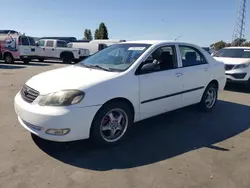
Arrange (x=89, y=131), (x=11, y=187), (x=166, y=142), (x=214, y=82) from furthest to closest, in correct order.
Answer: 1. (x=214, y=82)
2. (x=166, y=142)
3. (x=89, y=131)
4. (x=11, y=187)

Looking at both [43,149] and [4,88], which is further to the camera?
[4,88]

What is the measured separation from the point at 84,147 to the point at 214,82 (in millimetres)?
3602

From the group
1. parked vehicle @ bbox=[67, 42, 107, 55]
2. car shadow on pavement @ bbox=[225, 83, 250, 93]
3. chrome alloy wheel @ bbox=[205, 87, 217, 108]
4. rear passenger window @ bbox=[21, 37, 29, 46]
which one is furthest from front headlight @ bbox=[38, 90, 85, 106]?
parked vehicle @ bbox=[67, 42, 107, 55]

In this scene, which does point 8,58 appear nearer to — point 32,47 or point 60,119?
point 32,47

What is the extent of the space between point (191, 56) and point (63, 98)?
3098 millimetres

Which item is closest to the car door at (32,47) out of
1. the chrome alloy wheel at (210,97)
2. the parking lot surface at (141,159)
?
the parking lot surface at (141,159)

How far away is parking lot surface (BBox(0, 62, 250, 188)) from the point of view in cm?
294

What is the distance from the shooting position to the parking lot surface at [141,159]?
294 centimetres

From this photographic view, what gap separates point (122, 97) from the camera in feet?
12.3

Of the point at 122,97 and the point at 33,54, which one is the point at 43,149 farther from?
the point at 33,54

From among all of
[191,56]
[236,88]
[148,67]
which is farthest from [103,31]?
[148,67]

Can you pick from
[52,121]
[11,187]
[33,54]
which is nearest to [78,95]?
[52,121]

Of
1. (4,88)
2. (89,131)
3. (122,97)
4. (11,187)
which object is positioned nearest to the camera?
(11,187)

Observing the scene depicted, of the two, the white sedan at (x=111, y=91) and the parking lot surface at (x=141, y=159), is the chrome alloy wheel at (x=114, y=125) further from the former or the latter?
the parking lot surface at (x=141, y=159)
